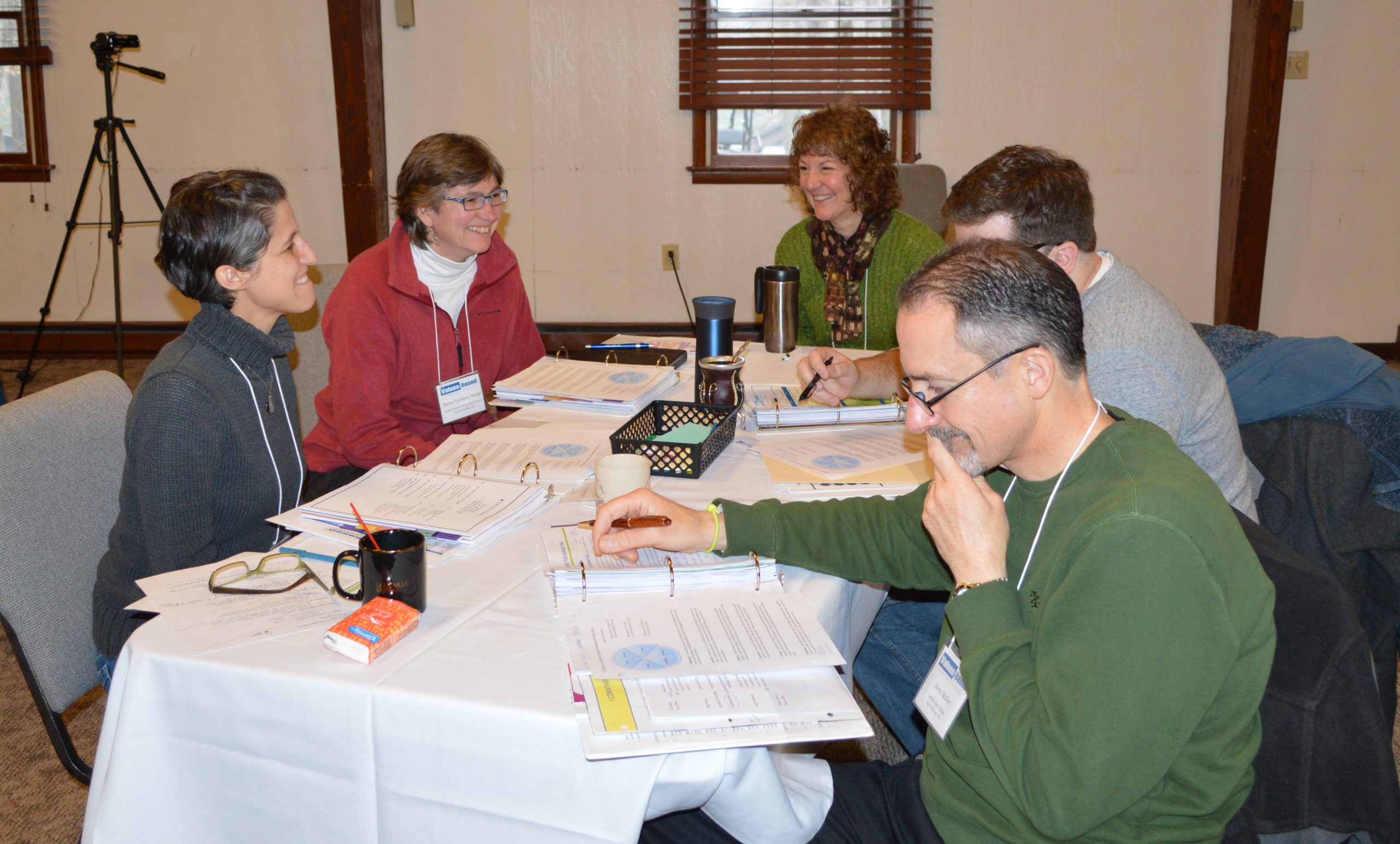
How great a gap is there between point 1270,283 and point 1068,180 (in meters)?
3.99

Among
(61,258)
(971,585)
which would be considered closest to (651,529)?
(971,585)

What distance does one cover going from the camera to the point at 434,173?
2479mm

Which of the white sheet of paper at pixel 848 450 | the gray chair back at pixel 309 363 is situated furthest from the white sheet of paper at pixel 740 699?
the gray chair back at pixel 309 363

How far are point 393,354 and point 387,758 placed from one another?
150cm

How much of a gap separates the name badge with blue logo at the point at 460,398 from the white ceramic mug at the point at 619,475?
31.3 inches

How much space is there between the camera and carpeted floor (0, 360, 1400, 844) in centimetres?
194

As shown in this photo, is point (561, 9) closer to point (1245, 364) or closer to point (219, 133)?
point (219, 133)

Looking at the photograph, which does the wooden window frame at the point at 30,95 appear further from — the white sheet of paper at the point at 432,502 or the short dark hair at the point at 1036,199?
the short dark hair at the point at 1036,199

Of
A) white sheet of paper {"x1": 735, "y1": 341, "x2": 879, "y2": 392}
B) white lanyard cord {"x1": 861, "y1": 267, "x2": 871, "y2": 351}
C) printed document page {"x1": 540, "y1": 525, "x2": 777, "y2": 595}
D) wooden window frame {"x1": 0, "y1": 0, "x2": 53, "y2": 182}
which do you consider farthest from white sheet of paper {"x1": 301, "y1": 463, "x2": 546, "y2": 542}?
wooden window frame {"x1": 0, "y1": 0, "x2": 53, "y2": 182}

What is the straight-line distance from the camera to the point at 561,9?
4.71 metres

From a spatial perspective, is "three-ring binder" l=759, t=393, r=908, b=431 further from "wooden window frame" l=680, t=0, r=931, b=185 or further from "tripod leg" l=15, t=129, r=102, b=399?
"tripod leg" l=15, t=129, r=102, b=399

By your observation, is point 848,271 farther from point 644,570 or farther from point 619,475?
point 644,570

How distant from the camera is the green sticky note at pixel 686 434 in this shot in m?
1.79

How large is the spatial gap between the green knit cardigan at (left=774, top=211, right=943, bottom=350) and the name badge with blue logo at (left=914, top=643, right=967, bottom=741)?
68.4 inches
